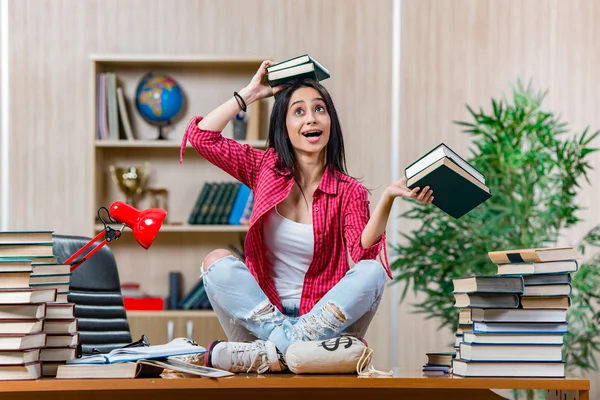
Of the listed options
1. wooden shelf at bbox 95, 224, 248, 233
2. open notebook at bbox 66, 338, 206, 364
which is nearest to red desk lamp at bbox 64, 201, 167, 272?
open notebook at bbox 66, 338, 206, 364

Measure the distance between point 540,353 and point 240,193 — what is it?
2.70 meters

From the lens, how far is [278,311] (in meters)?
2.12

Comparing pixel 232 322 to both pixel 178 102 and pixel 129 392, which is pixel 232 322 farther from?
pixel 178 102

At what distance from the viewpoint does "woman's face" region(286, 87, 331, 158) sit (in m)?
2.38

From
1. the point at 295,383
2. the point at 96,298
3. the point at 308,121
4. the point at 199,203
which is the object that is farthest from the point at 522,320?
the point at 199,203

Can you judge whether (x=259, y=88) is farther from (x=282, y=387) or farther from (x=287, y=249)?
(x=282, y=387)

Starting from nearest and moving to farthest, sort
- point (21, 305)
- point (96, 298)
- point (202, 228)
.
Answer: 1. point (21, 305)
2. point (96, 298)
3. point (202, 228)

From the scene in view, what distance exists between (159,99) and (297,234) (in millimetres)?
2410

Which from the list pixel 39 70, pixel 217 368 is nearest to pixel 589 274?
pixel 217 368

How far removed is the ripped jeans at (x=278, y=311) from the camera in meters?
2.03

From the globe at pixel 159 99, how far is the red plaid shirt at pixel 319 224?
7.19ft

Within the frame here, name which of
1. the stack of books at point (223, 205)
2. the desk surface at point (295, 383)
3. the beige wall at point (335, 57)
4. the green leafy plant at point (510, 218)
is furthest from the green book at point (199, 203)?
the desk surface at point (295, 383)

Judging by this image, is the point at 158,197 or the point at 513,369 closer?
the point at 513,369

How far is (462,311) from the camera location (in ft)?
6.55
